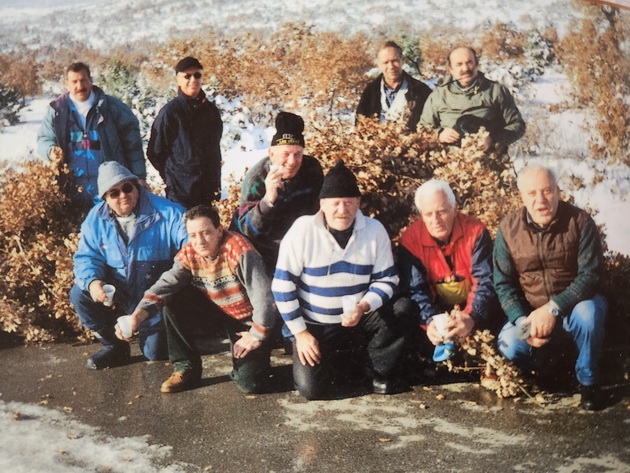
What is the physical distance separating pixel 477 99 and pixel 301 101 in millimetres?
837

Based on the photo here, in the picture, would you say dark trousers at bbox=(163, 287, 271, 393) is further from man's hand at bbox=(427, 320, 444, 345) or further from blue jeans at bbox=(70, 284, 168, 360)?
man's hand at bbox=(427, 320, 444, 345)

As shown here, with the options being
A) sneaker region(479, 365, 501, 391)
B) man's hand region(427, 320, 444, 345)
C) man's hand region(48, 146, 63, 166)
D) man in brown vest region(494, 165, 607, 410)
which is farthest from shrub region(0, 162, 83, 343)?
man in brown vest region(494, 165, 607, 410)

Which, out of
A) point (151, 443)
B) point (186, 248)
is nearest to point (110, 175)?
point (186, 248)

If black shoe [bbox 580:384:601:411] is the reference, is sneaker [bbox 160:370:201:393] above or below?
above

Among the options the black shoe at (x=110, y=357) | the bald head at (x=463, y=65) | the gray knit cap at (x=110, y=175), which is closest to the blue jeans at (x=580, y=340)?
the bald head at (x=463, y=65)

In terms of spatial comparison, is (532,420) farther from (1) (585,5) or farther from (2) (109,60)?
(2) (109,60)

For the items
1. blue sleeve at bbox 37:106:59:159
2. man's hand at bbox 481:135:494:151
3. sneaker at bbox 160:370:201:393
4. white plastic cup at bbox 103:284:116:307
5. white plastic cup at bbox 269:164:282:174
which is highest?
blue sleeve at bbox 37:106:59:159

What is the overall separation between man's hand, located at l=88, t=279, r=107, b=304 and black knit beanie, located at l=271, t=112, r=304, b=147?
99 cm

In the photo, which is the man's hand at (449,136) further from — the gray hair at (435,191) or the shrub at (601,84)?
the shrub at (601,84)

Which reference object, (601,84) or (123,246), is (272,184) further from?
(601,84)

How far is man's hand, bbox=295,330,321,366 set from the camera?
308 cm

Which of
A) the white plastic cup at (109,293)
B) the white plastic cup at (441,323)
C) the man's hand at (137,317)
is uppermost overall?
→ the white plastic cup at (109,293)

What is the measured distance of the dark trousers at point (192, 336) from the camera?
10.3 ft

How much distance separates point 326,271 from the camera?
308 centimetres
